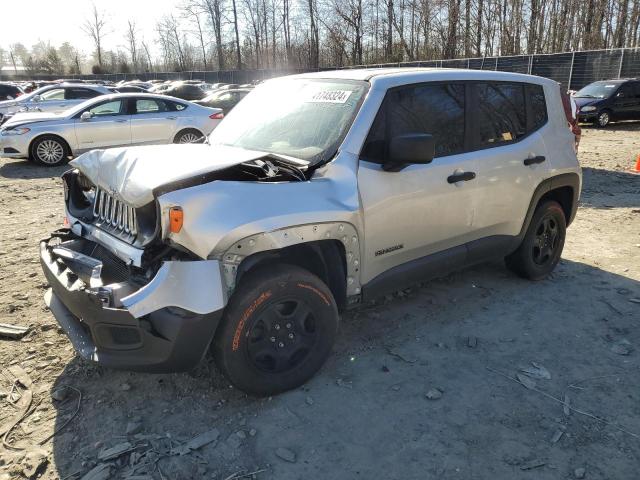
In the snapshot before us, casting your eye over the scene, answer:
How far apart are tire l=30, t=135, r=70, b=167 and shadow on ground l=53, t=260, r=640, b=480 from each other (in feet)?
30.3

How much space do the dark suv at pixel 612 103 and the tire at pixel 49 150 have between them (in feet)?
54.0

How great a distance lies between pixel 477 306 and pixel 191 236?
9.05ft

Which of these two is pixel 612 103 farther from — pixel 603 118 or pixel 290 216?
pixel 290 216

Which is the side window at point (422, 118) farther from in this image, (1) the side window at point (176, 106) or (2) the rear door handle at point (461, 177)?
(1) the side window at point (176, 106)

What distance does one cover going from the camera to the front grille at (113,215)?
2.88 meters

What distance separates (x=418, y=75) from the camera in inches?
140

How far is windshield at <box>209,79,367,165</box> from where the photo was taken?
3.28 metres

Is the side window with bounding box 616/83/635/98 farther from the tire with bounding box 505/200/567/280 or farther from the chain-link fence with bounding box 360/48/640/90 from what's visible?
the tire with bounding box 505/200/567/280

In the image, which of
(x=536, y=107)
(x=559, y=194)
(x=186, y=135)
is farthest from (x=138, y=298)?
(x=186, y=135)

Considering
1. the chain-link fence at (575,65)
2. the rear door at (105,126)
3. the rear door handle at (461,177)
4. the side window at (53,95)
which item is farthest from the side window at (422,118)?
the chain-link fence at (575,65)

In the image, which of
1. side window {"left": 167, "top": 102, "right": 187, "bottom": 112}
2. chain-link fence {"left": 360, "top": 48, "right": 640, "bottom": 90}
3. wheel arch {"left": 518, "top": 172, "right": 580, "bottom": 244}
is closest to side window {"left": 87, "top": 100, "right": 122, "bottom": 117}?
side window {"left": 167, "top": 102, "right": 187, "bottom": 112}

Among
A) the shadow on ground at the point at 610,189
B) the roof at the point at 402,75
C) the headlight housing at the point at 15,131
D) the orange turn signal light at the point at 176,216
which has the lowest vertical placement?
the shadow on ground at the point at 610,189

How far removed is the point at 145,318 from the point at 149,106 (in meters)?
10.3

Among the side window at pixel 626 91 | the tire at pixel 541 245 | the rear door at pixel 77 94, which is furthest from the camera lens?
the side window at pixel 626 91
